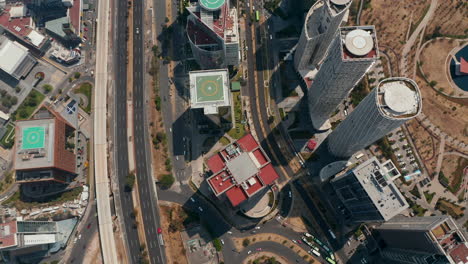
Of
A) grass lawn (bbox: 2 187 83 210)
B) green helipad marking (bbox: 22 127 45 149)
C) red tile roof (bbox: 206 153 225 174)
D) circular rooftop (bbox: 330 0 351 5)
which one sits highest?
green helipad marking (bbox: 22 127 45 149)

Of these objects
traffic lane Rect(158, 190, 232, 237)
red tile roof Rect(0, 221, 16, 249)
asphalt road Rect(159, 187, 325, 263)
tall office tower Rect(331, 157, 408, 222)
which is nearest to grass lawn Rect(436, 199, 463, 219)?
tall office tower Rect(331, 157, 408, 222)

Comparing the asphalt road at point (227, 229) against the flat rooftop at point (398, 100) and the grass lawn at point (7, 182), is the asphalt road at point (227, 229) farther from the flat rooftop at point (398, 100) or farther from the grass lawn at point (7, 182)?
the flat rooftop at point (398, 100)

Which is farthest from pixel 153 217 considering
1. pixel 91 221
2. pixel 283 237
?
pixel 283 237

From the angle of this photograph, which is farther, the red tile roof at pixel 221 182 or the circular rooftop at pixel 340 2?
the red tile roof at pixel 221 182

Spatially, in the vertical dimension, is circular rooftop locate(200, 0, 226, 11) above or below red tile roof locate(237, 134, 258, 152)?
above

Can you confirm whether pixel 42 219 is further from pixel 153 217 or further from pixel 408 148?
pixel 408 148

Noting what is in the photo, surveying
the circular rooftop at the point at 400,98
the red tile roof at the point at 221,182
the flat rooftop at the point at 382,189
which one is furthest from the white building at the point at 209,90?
the circular rooftop at the point at 400,98

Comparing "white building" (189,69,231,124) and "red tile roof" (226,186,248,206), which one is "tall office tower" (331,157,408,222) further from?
"white building" (189,69,231,124)
